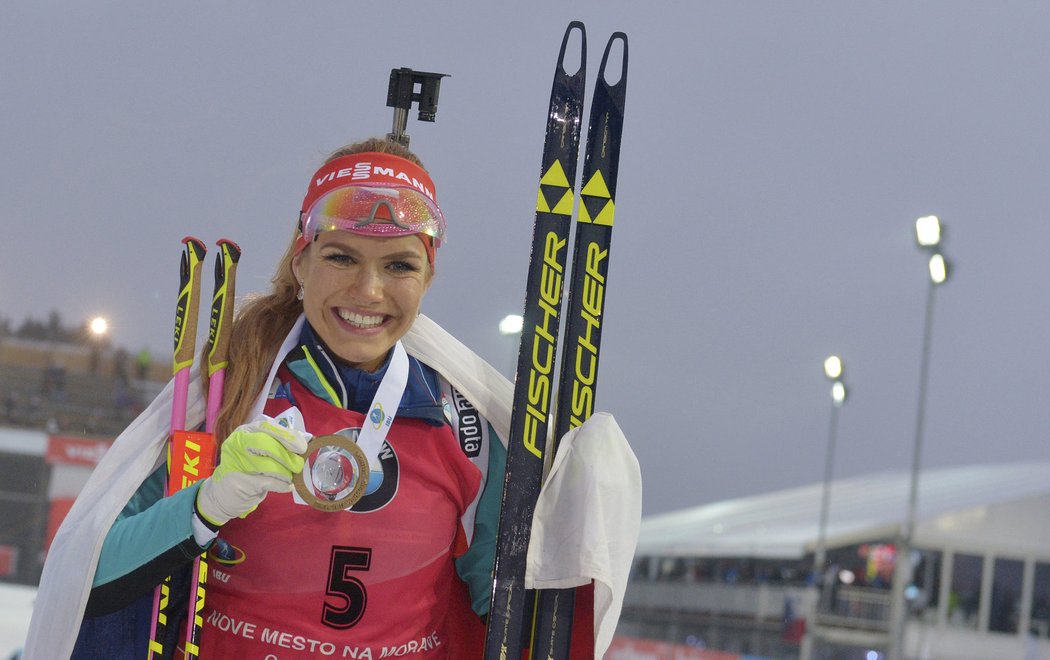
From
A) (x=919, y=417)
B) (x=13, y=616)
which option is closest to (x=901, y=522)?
(x=919, y=417)

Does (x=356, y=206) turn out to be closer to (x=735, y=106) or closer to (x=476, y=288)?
(x=476, y=288)

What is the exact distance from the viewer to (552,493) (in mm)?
1875

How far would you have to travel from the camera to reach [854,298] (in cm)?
2823

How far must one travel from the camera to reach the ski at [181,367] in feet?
5.74

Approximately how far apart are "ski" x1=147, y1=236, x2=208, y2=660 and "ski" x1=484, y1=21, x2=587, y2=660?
49 cm

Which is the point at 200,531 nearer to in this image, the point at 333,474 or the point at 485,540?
the point at 333,474

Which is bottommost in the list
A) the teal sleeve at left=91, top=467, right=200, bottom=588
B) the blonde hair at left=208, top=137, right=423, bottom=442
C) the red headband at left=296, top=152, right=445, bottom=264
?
the teal sleeve at left=91, top=467, right=200, bottom=588

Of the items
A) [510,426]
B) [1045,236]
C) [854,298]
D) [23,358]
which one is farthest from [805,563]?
[1045,236]

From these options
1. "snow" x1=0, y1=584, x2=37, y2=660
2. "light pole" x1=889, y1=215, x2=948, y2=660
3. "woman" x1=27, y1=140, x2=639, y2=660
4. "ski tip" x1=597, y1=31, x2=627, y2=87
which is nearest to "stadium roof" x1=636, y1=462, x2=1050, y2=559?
"light pole" x1=889, y1=215, x2=948, y2=660

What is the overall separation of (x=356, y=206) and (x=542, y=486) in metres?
0.53

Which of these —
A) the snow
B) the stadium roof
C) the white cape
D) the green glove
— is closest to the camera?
the green glove

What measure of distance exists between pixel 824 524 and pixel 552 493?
1284cm

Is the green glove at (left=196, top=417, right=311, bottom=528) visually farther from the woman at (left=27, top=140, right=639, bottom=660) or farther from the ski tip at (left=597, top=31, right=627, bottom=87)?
the ski tip at (left=597, top=31, right=627, bottom=87)

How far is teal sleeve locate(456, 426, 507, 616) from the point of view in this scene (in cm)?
191
